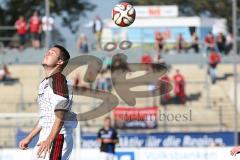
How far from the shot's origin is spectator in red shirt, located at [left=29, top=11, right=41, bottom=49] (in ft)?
77.7

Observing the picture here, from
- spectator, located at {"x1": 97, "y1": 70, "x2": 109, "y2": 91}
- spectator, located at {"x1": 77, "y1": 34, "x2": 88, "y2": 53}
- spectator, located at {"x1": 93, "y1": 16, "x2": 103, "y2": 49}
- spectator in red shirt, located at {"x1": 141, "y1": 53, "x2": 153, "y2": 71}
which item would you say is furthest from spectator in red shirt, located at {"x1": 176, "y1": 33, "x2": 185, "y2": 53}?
spectator, located at {"x1": 97, "y1": 70, "x2": 109, "y2": 91}

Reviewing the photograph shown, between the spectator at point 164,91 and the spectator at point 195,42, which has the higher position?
the spectator at point 195,42

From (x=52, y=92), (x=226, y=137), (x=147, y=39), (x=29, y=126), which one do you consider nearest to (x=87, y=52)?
(x=147, y=39)

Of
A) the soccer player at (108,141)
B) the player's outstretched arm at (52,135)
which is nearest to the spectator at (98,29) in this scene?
the soccer player at (108,141)

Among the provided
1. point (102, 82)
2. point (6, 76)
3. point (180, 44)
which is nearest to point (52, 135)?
point (102, 82)

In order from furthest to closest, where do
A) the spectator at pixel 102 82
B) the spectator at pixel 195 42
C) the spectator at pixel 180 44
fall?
1. the spectator at pixel 180 44
2. the spectator at pixel 195 42
3. the spectator at pixel 102 82

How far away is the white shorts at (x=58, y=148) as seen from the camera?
7184 millimetres

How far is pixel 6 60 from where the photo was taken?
79.2 feet

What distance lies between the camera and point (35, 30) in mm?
23688

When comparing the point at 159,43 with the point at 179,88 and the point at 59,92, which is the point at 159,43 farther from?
the point at 59,92

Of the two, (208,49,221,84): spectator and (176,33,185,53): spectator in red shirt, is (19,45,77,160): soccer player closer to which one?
(208,49,221,84): spectator

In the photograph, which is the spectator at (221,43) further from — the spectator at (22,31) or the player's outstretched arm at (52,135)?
the player's outstretched arm at (52,135)

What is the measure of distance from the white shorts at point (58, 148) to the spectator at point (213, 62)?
16.3 m

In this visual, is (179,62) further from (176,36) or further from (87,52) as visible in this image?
(87,52)
